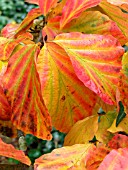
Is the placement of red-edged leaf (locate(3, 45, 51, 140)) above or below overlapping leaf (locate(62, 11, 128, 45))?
below

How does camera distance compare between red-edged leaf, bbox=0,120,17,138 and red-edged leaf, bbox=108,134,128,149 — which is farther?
red-edged leaf, bbox=0,120,17,138

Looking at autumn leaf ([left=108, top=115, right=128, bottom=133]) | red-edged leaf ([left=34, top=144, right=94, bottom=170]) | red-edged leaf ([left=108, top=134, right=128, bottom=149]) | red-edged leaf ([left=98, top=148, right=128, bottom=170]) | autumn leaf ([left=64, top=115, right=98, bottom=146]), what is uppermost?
red-edged leaf ([left=98, top=148, right=128, bottom=170])

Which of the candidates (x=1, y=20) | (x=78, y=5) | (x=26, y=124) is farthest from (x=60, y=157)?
(x=1, y=20)

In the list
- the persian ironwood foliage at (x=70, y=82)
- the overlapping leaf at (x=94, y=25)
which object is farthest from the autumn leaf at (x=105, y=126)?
the overlapping leaf at (x=94, y=25)

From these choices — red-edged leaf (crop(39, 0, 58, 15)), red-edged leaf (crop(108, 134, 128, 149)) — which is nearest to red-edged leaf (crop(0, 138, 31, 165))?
red-edged leaf (crop(108, 134, 128, 149))

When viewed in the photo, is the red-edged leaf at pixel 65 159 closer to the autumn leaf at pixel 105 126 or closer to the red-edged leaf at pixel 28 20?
the autumn leaf at pixel 105 126

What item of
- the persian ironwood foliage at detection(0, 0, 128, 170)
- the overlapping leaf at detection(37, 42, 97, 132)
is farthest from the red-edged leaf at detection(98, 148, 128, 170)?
the overlapping leaf at detection(37, 42, 97, 132)

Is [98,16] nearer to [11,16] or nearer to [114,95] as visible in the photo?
[114,95]

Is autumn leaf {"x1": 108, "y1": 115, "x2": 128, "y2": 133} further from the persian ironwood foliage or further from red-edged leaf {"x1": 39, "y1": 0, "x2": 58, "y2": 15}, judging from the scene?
red-edged leaf {"x1": 39, "y1": 0, "x2": 58, "y2": 15}
